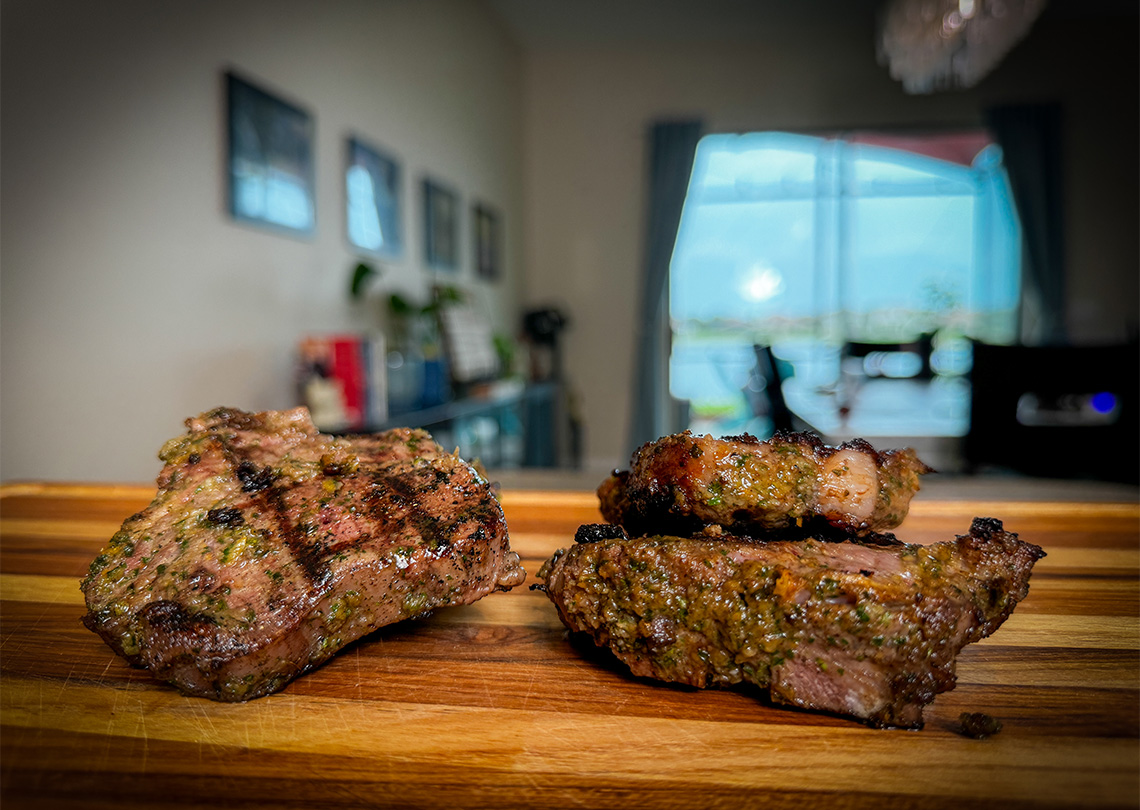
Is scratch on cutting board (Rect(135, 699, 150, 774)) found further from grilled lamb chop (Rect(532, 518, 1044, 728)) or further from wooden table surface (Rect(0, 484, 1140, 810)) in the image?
grilled lamb chop (Rect(532, 518, 1044, 728))

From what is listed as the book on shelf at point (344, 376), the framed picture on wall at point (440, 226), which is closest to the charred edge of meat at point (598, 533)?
the book on shelf at point (344, 376)

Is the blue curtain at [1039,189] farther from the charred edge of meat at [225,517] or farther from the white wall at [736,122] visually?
the charred edge of meat at [225,517]

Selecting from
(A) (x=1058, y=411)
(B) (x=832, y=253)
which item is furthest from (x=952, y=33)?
(B) (x=832, y=253)

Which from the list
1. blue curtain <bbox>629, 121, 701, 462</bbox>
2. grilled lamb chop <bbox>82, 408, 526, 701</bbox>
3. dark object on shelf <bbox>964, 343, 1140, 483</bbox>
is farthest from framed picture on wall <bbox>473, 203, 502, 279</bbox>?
grilled lamb chop <bbox>82, 408, 526, 701</bbox>

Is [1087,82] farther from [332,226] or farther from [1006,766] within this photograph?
[1006,766]

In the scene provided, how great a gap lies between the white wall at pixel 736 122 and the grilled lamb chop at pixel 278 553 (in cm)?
739

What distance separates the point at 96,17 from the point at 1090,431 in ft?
17.2

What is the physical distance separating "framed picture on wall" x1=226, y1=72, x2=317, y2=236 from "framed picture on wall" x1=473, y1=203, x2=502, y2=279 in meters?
2.87

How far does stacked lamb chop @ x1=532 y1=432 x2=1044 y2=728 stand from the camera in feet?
2.27

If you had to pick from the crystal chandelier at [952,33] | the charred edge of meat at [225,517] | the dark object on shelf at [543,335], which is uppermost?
the crystal chandelier at [952,33]

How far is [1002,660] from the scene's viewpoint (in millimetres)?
824

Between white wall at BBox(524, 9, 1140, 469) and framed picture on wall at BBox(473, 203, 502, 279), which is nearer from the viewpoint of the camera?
framed picture on wall at BBox(473, 203, 502, 279)

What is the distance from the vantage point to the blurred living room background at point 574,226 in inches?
95.7

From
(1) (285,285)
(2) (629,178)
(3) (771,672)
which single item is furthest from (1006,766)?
(2) (629,178)
